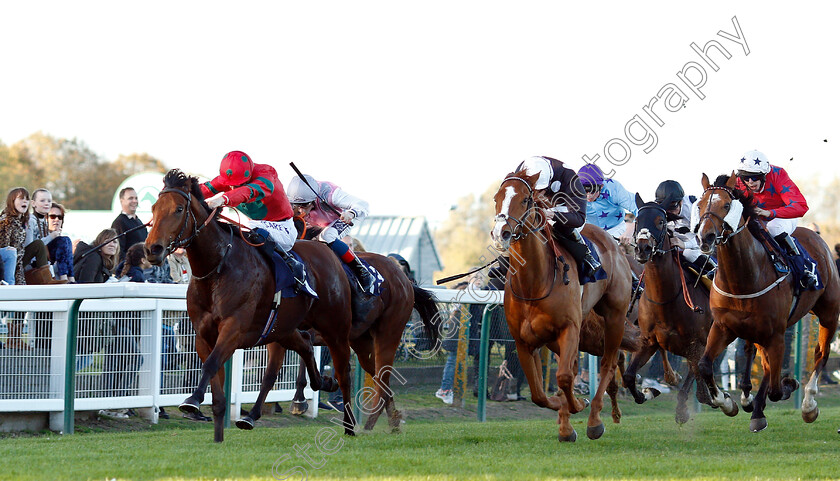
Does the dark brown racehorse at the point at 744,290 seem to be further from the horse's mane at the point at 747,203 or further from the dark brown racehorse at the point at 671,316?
the dark brown racehorse at the point at 671,316

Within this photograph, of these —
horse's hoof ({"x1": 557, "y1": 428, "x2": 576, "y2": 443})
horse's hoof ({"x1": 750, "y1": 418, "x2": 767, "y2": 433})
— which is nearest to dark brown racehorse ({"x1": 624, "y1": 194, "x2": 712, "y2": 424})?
horse's hoof ({"x1": 750, "y1": 418, "x2": 767, "y2": 433})

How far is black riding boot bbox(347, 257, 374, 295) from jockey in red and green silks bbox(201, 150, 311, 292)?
77 cm

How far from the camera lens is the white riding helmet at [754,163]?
27.3 ft

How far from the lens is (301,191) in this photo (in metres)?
8.74

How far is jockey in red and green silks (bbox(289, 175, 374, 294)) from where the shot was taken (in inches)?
328

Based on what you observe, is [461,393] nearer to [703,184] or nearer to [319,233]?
[319,233]

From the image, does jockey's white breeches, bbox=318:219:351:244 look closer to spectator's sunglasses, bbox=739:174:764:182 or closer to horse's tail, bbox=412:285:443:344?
horse's tail, bbox=412:285:443:344

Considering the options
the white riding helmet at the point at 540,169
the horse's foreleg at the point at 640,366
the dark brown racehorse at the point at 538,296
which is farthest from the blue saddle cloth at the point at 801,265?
the white riding helmet at the point at 540,169

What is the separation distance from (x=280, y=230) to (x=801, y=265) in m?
4.24

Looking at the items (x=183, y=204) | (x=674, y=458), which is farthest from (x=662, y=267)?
(x=183, y=204)

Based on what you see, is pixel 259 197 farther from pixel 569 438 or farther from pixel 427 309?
pixel 569 438

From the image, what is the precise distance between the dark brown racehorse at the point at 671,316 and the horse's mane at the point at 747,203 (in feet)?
2.80

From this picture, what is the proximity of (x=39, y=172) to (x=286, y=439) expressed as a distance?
154 feet

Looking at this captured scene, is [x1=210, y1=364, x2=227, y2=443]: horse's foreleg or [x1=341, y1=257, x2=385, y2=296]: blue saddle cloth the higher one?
[x1=341, y1=257, x2=385, y2=296]: blue saddle cloth
